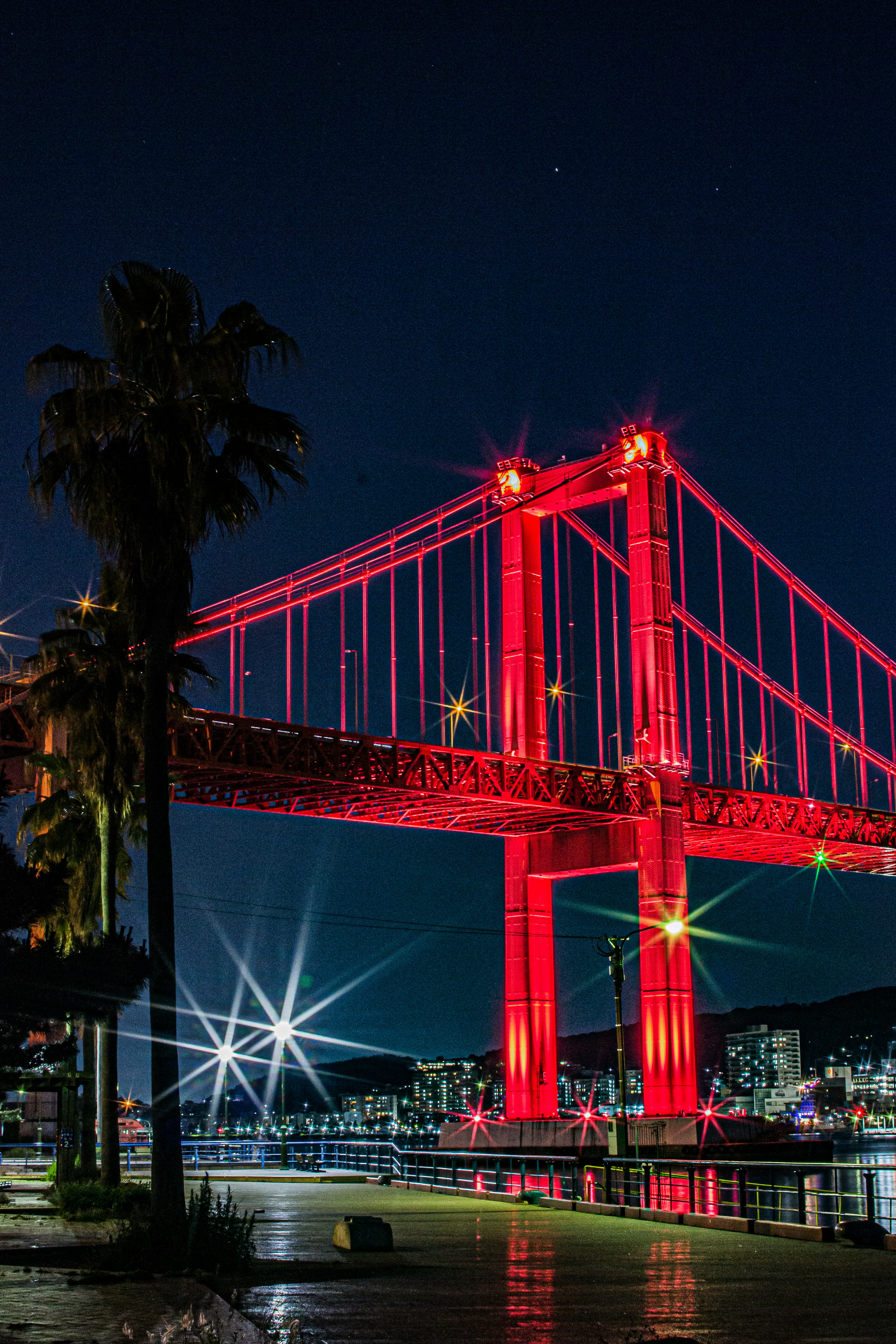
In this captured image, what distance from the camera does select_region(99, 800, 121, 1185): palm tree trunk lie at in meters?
23.6

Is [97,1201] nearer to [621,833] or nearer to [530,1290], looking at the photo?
[530,1290]

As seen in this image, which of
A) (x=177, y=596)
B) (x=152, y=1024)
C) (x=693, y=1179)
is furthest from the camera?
(x=693, y=1179)

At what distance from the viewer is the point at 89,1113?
26156mm

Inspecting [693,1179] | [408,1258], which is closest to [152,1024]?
[408,1258]

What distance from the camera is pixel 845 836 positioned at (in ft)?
237

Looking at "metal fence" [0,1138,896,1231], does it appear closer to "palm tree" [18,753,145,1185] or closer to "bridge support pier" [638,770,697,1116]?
"bridge support pier" [638,770,697,1116]

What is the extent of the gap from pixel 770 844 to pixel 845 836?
10.4 feet

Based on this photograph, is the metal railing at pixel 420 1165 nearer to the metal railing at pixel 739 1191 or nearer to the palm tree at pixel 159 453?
the metal railing at pixel 739 1191

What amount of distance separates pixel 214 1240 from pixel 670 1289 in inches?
151

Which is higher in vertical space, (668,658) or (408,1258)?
(668,658)

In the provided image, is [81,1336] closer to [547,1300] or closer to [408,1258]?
[547,1300]

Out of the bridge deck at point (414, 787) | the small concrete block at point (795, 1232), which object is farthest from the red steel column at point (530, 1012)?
the small concrete block at point (795, 1232)

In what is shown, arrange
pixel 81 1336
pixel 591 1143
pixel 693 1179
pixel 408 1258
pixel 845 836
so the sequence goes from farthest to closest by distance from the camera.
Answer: pixel 845 836 → pixel 591 1143 → pixel 693 1179 → pixel 408 1258 → pixel 81 1336

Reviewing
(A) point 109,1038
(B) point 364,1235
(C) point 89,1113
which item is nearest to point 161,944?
(B) point 364,1235
